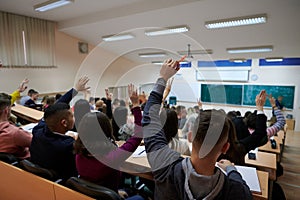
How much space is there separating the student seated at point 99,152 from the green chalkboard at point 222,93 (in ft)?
25.8

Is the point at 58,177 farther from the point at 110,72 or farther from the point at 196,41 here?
the point at 110,72

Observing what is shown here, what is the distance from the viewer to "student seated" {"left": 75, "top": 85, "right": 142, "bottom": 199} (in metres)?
1.21

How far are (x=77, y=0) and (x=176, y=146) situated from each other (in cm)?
407

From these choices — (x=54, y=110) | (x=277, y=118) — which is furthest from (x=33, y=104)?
(x=277, y=118)

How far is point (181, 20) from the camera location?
4418mm

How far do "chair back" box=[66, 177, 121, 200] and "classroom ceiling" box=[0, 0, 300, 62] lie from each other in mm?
3692

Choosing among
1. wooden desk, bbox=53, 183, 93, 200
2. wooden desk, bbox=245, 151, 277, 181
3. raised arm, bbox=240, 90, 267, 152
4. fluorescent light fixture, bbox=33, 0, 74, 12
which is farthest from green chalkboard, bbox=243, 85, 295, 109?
wooden desk, bbox=53, 183, 93, 200

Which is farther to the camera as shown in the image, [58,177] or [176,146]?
[176,146]

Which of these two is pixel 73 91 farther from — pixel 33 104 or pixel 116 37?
pixel 116 37

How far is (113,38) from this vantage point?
5.91m

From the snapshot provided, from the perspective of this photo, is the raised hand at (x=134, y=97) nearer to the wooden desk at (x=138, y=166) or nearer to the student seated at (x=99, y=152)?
the student seated at (x=99, y=152)

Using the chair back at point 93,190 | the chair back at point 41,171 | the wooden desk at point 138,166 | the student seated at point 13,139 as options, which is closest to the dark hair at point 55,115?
the chair back at point 41,171

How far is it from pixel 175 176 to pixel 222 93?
8.66m

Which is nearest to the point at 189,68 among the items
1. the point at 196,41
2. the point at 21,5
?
the point at 196,41
